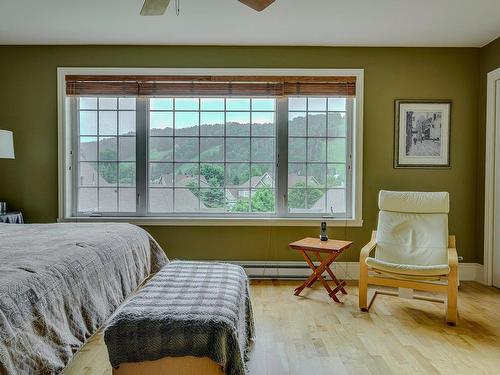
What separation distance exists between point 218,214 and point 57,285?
9.04 feet

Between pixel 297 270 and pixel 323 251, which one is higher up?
pixel 323 251

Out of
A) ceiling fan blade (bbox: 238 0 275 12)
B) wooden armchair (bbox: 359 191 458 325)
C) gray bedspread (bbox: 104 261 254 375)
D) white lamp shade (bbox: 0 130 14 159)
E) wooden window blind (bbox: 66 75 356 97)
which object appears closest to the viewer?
gray bedspread (bbox: 104 261 254 375)

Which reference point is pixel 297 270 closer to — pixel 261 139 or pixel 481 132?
pixel 261 139

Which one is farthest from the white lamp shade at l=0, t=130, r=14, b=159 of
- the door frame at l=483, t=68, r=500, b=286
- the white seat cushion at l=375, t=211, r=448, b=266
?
the door frame at l=483, t=68, r=500, b=286

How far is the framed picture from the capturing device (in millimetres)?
4414

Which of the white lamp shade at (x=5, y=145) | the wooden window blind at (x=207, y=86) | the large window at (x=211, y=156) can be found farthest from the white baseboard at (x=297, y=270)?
the white lamp shade at (x=5, y=145)

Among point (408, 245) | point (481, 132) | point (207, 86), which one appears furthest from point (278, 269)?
point (481, 132)

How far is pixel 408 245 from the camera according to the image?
3.81m

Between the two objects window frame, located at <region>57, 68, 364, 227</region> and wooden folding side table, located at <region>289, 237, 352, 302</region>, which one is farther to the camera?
window frame, located at <region>57, 68, 364, 227</region>

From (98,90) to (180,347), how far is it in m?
3.40

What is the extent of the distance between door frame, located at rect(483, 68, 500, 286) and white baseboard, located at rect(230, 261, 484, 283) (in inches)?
6.7

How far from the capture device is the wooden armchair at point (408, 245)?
334 centimetres

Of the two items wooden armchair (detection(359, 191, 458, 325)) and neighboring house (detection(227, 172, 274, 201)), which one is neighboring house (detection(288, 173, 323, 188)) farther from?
wooden armchair (detection(359, 191, 458, 325))

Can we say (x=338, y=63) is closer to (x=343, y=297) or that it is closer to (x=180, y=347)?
(x=343, y=297)
